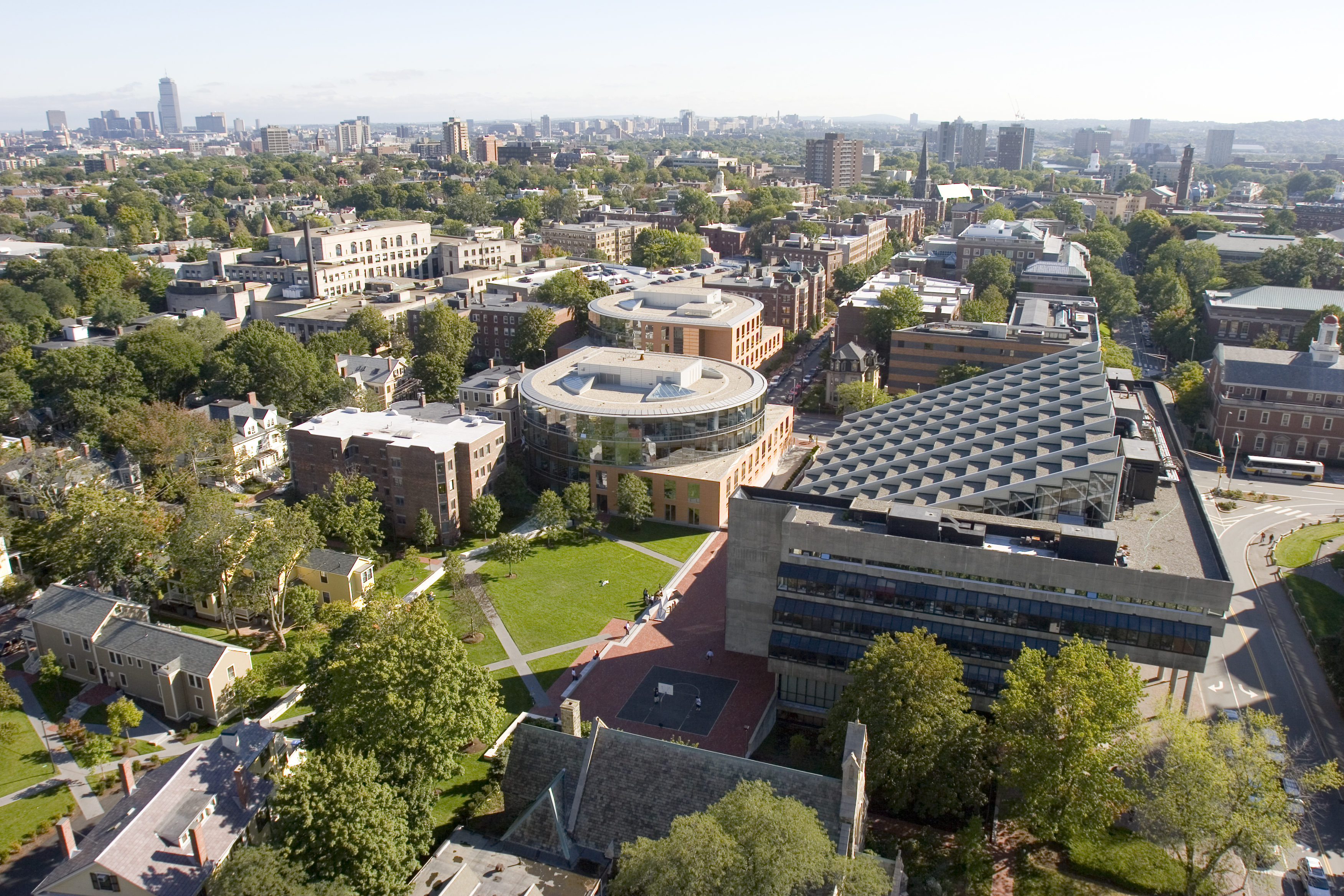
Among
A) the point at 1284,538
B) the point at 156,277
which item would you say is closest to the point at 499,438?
the point at 1284,538

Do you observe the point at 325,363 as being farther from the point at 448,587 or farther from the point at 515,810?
the point at 515,810

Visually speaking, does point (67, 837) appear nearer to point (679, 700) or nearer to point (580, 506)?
point (679, 700)

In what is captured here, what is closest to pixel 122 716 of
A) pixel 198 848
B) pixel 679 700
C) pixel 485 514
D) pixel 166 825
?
pixel 166 825

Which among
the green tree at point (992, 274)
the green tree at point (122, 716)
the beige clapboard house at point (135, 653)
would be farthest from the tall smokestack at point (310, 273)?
the green tree at point (992, 274)

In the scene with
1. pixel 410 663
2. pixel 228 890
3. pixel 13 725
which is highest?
pixel 410 663

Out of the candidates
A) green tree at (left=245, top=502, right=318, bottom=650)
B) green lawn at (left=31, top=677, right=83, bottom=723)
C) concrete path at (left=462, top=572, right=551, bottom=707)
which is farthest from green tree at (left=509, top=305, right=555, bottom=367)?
green lawn at (left=31, top=677, right=83, bottom=723)

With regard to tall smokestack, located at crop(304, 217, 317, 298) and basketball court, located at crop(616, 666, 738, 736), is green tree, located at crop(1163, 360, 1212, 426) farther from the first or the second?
tall smokestack, located at crop(304, 217, 317, 298)

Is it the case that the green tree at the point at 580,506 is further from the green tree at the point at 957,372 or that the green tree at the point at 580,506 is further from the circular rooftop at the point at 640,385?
the green tree at the point at 957,372
